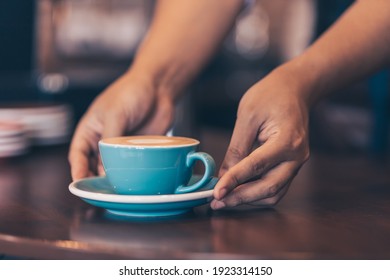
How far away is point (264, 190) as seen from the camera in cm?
97

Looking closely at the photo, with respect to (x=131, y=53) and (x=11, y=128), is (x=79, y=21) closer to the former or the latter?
(x=131, y=53)

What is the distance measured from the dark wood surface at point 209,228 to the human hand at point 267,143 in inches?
1.2

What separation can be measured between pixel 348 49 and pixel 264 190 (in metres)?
0.33

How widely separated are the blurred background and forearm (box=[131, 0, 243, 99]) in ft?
0.64

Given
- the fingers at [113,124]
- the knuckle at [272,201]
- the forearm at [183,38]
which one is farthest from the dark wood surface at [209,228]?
the forearm at [183,38]

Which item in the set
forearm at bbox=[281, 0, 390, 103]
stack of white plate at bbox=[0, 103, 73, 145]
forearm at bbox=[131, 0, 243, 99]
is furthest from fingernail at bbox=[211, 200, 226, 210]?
stack of white plate at bbox=[0, 103, 73, 145]

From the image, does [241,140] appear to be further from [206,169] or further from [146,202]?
[146,202]

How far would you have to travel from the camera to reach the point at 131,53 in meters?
4.81

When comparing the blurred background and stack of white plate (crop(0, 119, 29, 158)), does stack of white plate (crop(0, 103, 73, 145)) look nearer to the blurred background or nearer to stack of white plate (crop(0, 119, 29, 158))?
the blurred background

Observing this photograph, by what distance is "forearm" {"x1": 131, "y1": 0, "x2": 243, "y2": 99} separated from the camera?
1521mm

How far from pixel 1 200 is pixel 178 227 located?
343mm

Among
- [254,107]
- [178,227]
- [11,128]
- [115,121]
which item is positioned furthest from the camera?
[11,128]

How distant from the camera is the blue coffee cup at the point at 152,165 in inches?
36.2
